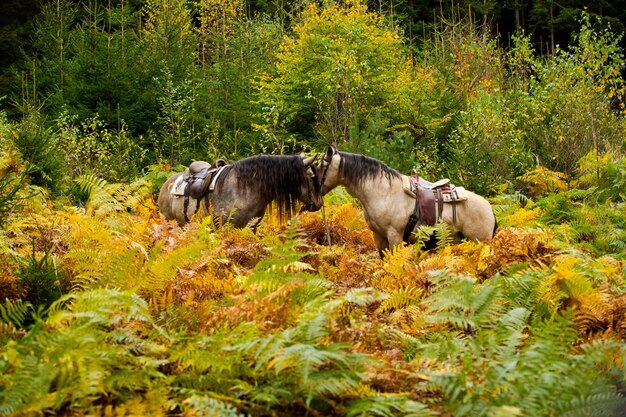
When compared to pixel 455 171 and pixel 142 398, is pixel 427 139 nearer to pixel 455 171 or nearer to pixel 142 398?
pixel 455 171

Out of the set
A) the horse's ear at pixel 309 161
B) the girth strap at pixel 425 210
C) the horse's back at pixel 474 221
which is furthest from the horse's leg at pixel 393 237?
the horse's ear at pixel 309 161

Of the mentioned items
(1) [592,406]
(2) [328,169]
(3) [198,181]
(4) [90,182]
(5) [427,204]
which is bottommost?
(4) [90,182]

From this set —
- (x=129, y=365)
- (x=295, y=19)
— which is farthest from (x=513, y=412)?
(x=295, y=19)

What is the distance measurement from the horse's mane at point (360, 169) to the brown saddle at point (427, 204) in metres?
0.35

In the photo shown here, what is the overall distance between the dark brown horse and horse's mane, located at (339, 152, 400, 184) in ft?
1.32

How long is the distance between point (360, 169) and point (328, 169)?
0.40m

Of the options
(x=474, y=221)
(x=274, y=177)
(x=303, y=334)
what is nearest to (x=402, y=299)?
(x=303, y=334)

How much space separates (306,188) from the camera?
7801 millimetres

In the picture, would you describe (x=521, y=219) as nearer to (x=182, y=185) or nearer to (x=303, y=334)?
(x=182, y=185)

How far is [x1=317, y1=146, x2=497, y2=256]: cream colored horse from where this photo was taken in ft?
24.5

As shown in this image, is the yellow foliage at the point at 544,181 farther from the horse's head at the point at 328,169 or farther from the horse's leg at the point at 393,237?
the horse's head at the point at 328,169

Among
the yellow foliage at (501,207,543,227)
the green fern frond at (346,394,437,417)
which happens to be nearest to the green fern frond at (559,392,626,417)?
the green fern frond at (346,394,437,417)

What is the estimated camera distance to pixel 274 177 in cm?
786

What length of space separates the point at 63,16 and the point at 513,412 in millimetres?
20274
